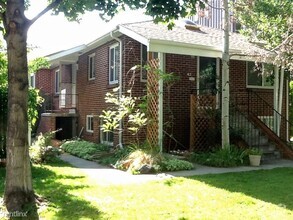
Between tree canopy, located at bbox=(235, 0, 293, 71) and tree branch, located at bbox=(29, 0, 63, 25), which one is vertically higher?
tree canopy, located at bbox=(235, 0, 293, 71)

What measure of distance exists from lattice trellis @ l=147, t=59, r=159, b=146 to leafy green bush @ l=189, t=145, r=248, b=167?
4.36ft

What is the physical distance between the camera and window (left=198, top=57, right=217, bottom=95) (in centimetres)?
1313

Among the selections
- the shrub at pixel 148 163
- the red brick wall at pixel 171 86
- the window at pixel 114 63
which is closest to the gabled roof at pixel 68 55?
the red brick wall at pixel 171 86

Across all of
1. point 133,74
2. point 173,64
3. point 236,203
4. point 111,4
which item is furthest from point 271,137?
point 111,4

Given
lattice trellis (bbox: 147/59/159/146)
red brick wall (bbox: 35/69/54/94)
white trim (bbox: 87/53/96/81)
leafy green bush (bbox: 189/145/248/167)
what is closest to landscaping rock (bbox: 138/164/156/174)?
lattice trellis (bbox: 147/59/159/146)

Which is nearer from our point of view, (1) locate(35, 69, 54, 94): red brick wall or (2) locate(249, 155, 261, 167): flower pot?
(2) locate(249, 155, 261, 167): flower pot

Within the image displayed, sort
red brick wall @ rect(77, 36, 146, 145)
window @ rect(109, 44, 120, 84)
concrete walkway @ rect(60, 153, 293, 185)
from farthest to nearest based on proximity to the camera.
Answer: window @ rect(109, 44, 120, 84)
red brick wall @ rect(77, 36, 146, 145)
concrete walkway @ rect(60, 153, 293, 185)

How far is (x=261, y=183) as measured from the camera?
771 centimetres

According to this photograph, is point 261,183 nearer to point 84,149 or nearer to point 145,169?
point 145,169

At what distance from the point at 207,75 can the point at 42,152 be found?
6.24 meters

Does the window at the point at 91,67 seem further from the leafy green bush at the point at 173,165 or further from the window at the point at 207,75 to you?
the leafy green bush at the point at 173,165

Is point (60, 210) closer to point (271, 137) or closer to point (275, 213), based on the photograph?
point (275, 213)

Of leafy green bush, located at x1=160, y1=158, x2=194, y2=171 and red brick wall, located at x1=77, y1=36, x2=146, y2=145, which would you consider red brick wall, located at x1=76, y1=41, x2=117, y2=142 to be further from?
leafy green bush, located at x1=160, y1=158, x2=194, y2=171

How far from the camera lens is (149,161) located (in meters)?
9.30
